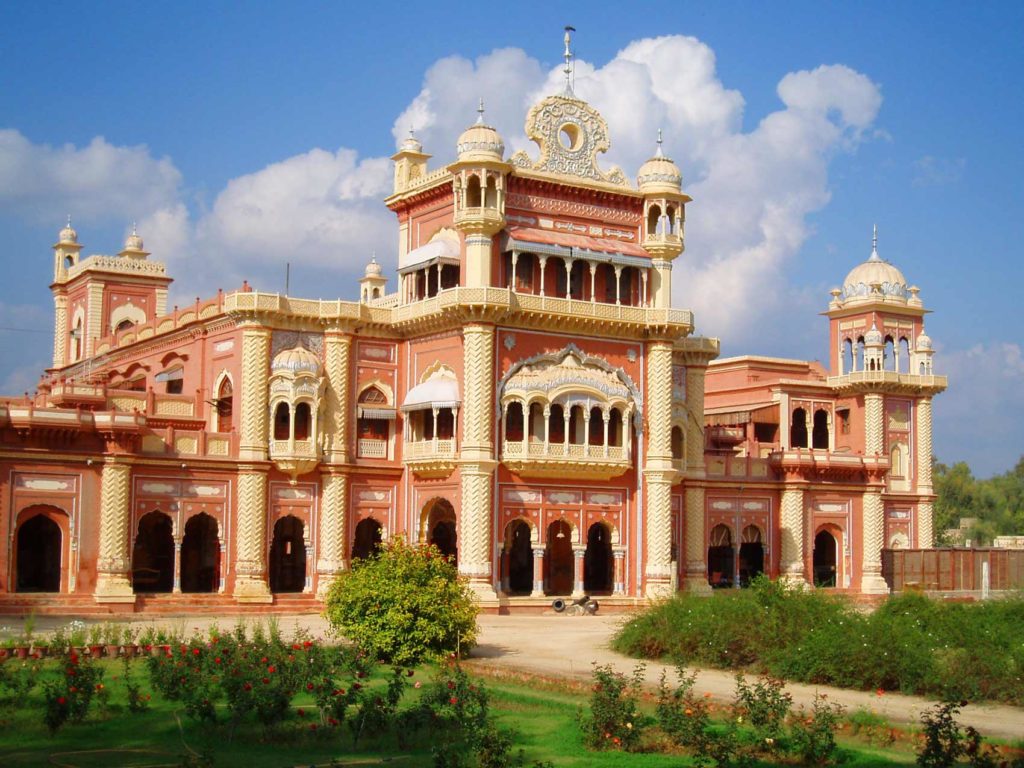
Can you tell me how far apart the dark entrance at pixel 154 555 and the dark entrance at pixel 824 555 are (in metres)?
23.0

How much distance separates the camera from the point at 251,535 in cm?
3747

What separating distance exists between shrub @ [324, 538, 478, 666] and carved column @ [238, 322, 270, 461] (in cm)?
1335

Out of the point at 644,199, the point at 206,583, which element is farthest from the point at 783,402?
the point at 206,583

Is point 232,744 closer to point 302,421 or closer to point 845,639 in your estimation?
point 845,639

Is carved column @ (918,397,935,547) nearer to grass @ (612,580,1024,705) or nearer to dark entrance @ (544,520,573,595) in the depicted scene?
dark entrance @ (544,520,573,595)

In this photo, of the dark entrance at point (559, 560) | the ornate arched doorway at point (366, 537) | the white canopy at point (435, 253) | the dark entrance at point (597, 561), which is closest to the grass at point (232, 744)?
the white canopy at point (435, 253)

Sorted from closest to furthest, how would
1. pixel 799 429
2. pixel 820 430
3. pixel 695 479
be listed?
pixel 695 479 < pixel 799 429 < pixel 820 430

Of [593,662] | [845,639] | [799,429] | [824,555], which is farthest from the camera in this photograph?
[799,429]

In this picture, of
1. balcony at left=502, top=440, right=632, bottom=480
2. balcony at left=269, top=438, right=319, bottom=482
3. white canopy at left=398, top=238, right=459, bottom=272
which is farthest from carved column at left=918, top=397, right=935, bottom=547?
balcony at left=269, top=438, right=319, bottom=482

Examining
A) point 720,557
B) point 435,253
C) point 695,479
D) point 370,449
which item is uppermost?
point 435,253

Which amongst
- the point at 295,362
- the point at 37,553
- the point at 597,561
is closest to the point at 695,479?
the point at 597,561

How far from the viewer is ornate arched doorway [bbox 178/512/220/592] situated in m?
40.8

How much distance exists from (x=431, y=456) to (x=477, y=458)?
1808 millimetres

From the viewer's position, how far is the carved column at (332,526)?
127ft
